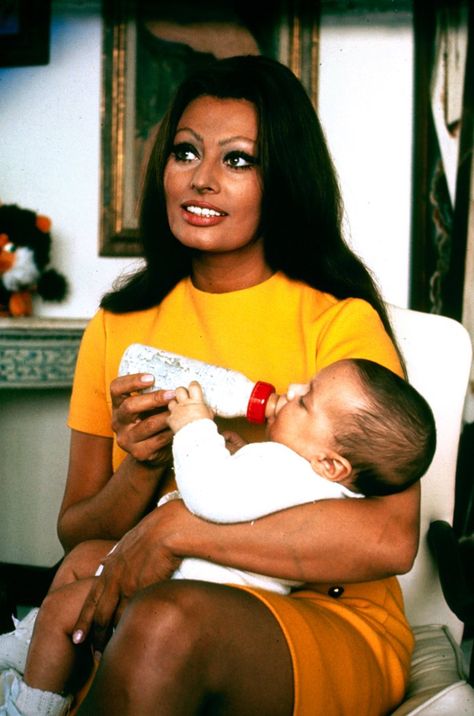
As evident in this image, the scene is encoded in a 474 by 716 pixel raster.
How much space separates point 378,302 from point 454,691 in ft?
1.97

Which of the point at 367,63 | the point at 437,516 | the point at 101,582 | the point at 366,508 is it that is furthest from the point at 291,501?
the point at 367,63

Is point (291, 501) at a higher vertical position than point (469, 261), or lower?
lower

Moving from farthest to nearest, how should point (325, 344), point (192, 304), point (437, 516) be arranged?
point (437, 516), point (192, 304), point (325, 344)

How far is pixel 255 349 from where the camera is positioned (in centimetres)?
131

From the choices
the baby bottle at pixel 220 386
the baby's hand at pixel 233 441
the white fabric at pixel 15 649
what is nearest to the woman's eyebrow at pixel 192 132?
the baby bottle at pixel 220 386

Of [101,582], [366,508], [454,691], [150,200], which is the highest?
[150,200]

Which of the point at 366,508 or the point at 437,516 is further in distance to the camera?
the point at 437,516

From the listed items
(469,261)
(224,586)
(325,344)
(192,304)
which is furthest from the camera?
(469,261)

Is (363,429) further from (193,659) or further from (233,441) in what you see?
(193,659)

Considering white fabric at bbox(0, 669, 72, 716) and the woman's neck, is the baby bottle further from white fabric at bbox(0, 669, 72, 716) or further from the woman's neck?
white fabric at bbox(0, 669, 72, 716)

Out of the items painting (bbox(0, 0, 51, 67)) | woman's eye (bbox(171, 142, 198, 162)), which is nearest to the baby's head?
woman's eye (bbox(171, 142, 198, 162))

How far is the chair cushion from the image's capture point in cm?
108

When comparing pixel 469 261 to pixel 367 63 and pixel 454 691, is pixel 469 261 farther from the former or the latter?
pixel 454 691

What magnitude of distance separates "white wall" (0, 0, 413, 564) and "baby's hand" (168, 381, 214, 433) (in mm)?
1634
